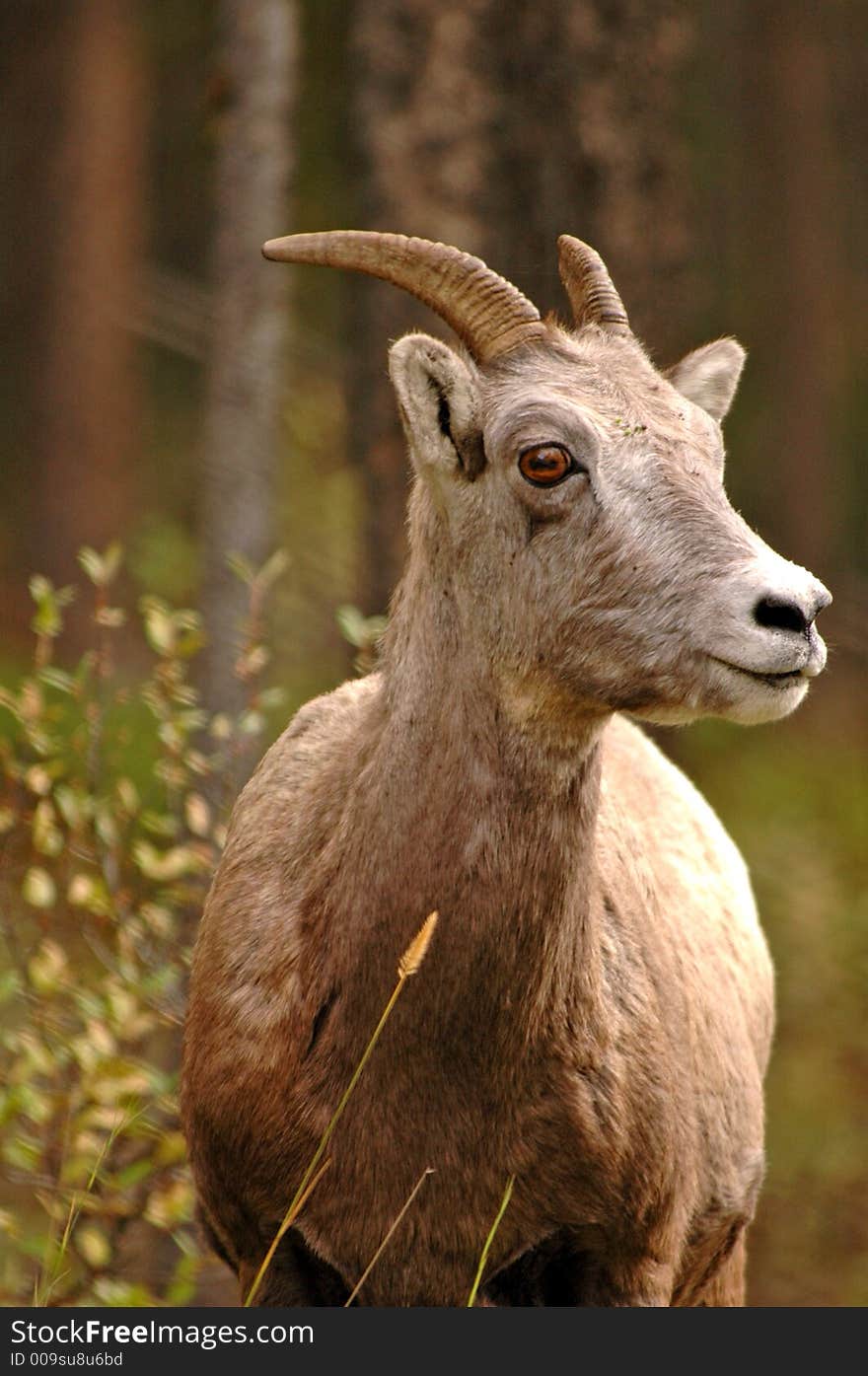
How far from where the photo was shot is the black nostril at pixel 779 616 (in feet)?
12.5

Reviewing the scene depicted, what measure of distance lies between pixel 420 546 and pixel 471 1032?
3.65 feet

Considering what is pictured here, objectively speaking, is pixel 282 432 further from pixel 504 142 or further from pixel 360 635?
pixel 360 635

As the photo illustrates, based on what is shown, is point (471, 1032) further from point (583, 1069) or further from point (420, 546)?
point (420, 546)

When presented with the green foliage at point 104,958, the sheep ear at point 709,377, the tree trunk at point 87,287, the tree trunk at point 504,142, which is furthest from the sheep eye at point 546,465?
the tree trunk at point 87,287

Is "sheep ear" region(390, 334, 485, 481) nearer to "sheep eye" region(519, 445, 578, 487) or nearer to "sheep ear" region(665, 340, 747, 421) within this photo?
"sheep eye" region(519, 445, 578, 487)

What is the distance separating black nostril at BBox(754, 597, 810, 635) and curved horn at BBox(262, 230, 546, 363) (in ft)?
3.12

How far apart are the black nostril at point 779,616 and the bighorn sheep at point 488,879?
0.14 m

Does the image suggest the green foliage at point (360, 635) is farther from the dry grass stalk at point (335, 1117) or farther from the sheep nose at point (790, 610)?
the sheep nose at point (790, 610)

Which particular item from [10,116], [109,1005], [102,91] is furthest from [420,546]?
[10,116]

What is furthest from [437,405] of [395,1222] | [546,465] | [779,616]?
[395,1222]

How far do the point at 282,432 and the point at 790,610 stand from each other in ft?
33.6

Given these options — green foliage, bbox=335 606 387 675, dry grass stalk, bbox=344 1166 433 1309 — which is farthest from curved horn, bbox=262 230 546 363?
dry grass stalk, bbox=344 1166 433 1309

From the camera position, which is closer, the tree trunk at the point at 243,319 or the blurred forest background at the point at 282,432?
the blurred forest background at the point at 282,432

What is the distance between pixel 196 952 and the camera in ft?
15.5
